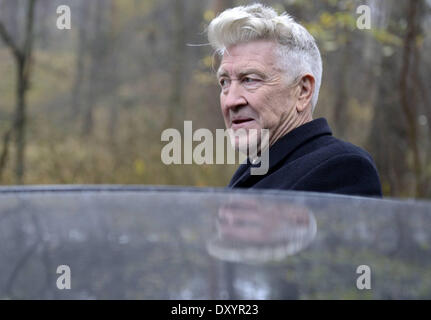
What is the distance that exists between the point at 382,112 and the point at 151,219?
730cm

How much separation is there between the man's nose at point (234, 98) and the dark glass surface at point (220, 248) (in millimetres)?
1286

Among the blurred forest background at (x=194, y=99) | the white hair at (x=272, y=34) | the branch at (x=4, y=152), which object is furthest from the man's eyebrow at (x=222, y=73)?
the branch at (x=4, y=152)

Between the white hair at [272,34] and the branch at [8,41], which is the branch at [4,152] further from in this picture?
the white hair at [272,34]

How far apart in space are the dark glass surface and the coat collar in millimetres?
986

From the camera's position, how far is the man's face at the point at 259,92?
2268 mm

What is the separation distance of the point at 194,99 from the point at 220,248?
639 inches

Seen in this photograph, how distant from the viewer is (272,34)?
2.22 metres

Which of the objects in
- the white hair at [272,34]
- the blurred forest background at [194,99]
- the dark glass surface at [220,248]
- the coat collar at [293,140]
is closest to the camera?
the dark glass surface at [220,248]

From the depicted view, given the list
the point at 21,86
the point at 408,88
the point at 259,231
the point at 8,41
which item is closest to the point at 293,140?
the point at 259,231

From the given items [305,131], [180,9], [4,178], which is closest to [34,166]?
[4,178]

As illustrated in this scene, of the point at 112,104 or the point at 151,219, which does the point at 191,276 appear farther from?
the point at 112,104

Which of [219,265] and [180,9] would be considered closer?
[219,265]

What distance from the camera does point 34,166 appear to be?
7.93 metres

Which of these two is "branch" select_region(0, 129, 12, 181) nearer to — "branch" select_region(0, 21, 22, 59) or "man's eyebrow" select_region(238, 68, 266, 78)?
"branch" select_region(0, 21, 22, 59)
